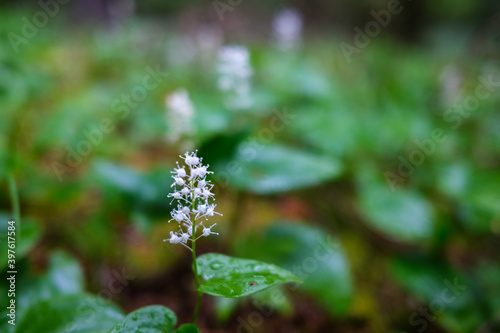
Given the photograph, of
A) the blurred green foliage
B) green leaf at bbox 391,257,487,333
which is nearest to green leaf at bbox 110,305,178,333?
the blurred green foliage

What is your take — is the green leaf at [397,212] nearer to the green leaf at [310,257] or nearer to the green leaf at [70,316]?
the green leaf at [310,257]

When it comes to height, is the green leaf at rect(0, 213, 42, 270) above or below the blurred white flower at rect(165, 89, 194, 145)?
below

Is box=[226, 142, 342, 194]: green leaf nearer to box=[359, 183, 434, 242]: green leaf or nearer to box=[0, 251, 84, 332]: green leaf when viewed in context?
box=[359, 183, 434, 242]: green leaf

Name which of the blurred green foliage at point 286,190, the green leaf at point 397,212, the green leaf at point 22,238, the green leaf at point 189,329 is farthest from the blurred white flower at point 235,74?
the green leaf at point 189,329

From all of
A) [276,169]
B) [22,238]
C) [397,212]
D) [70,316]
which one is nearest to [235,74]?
[276,169]

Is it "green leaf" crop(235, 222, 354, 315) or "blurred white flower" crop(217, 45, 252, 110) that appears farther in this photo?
"blurred white flower" crop(217, 45, 252, 110)

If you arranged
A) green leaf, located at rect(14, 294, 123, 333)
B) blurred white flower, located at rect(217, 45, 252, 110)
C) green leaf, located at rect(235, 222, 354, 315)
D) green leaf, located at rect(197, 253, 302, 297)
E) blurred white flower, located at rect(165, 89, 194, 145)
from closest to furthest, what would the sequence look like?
green leaf, located at rect(197, 253, 302, 297), green leaf, located at rect(14, 294, 123, 333), green leaf, located at rect(235, 222, 354, 315), blurred white flower, located at rect(165, 89, 194, 145), blurred white flower, located at rect(217, 45, 252, 110)
